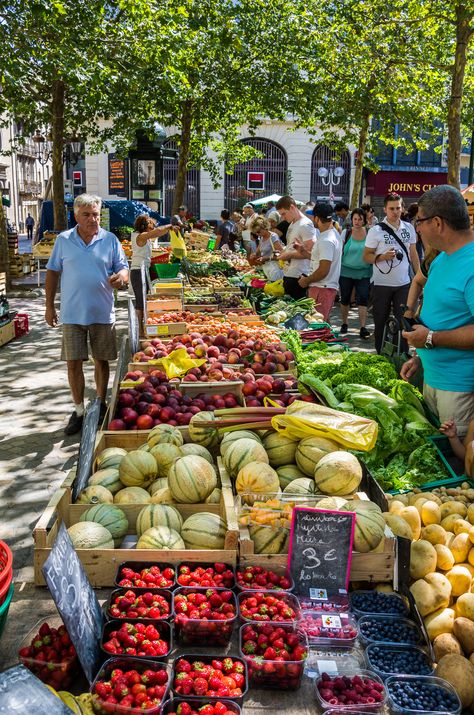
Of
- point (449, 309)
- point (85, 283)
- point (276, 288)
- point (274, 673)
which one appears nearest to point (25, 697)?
point (274, 673)

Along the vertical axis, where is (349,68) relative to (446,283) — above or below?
above

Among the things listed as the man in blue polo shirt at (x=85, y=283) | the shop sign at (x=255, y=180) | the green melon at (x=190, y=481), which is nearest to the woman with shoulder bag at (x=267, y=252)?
the man in blue polo shirt at (x=85, y=283)

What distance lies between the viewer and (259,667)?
230 centimetres

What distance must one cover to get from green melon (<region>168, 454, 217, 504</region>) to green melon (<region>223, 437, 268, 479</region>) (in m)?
0.15

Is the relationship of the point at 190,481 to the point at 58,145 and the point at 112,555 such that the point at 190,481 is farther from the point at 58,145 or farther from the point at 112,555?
the point at 58,145

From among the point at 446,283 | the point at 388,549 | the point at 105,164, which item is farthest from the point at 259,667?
the point at 105,164

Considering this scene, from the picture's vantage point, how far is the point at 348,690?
7.45 feet

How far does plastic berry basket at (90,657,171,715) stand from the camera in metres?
2.07

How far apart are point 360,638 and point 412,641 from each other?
0.20m

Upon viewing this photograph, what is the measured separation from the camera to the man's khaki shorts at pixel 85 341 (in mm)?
6188

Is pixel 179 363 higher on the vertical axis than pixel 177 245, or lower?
lower

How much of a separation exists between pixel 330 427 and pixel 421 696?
1.58m

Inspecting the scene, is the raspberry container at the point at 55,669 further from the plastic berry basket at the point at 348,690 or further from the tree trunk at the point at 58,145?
the tree trunk at the point at 58,145

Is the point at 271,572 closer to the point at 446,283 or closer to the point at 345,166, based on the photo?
the point at 446,283
